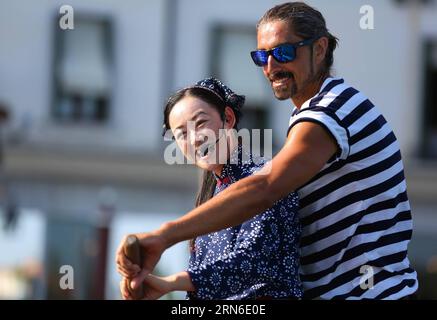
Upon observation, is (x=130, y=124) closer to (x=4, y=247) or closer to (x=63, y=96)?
(x=63, y=96)

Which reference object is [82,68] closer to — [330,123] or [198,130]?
[198,130]

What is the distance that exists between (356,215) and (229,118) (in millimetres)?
514

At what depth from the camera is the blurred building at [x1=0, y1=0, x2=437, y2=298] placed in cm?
1841

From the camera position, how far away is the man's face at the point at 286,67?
3.35 metres

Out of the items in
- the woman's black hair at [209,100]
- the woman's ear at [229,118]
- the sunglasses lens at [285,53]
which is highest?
the sunglasses lens at [285,53]

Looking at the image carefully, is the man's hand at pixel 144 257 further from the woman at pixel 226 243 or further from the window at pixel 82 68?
the window at pixel 82 68

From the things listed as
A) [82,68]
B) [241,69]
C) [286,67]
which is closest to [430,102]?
[241,69]

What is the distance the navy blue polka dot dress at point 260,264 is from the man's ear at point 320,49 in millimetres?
430

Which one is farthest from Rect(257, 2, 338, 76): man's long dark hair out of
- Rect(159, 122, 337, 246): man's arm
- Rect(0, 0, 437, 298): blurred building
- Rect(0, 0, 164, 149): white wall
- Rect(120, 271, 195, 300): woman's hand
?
Rect(0, 0, 164, 149): white wall

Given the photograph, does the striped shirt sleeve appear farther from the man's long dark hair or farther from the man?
the man's long dark hair

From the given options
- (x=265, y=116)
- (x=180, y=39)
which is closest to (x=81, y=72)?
(x=180, y=39)

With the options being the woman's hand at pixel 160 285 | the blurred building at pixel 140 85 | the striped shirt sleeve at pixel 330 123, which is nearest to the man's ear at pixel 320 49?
the striped shirt sleeve at pixel 330 123

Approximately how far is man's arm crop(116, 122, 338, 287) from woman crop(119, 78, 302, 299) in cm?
22

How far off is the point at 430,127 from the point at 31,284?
838cm
